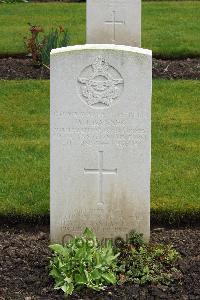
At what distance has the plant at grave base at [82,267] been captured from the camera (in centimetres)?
586

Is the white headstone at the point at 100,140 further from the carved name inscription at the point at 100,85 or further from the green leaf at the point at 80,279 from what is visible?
the green leaf at the point at 80,279

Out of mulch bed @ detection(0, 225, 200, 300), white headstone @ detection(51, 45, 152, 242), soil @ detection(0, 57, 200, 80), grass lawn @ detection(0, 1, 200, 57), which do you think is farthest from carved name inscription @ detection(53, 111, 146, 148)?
grass lawn @ detection(0, 1, 200, 57)

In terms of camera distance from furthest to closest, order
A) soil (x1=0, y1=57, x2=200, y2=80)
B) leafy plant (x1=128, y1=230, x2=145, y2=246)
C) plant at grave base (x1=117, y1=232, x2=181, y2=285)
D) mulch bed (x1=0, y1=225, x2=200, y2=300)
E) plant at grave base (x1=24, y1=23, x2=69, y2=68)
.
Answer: soil (x1=0, y1=57, x2=200, y2=80) < plant at grave base (x1=24, y1=23, x2=69, y2=68) < leafy plant (x1=128, y1=230, x2=145, y2=246) < plant at grave base (x1=117, y1=232, x2=181, y2=285) < mulch bed (x1=0, y1=225, x2=200, y2=300)

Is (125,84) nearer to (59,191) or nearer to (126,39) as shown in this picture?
(59,191)

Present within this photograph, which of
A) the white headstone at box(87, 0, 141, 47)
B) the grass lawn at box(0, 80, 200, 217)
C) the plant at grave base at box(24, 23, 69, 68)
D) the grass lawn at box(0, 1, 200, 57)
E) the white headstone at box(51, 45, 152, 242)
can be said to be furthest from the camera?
the grass lawn at box(0, 1, 200, 57)

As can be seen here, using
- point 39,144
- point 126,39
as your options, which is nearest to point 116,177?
point 39,144

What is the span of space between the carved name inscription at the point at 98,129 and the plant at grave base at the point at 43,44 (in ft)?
17.2

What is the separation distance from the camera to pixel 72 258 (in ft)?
19.4

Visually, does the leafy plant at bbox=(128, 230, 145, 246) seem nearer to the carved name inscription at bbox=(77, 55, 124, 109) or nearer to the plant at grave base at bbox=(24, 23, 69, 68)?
the carved name inscription at bbox=(77, 55, 124, 109)

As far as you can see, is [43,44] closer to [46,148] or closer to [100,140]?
[46,148]

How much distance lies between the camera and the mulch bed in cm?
585

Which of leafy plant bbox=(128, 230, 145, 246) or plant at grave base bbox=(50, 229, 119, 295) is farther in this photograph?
leafy plant bbox=(128, 230, 145, 246)

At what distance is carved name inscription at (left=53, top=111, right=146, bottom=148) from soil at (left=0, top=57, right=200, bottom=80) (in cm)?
577

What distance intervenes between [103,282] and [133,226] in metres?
0.64
